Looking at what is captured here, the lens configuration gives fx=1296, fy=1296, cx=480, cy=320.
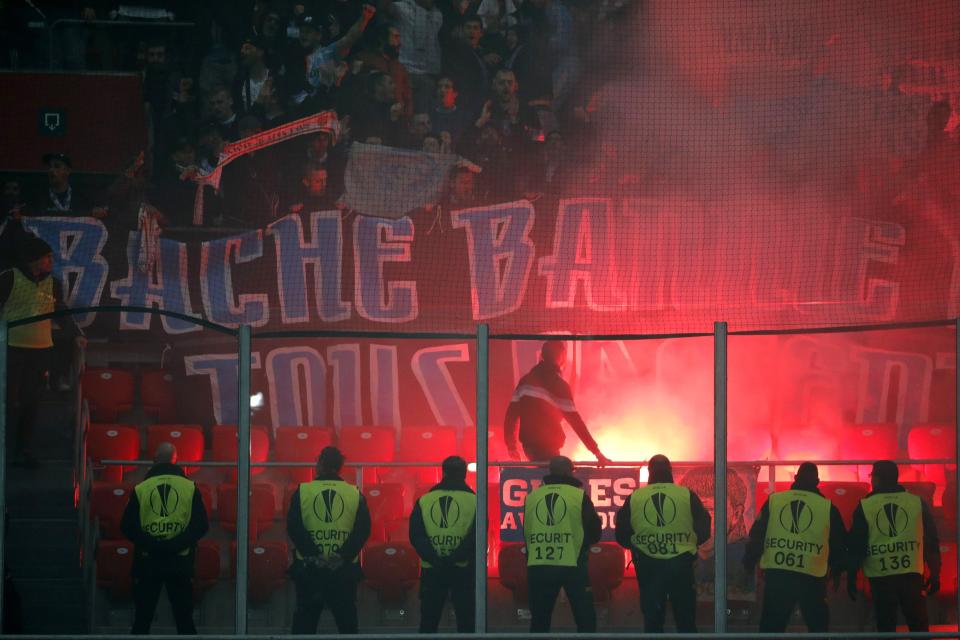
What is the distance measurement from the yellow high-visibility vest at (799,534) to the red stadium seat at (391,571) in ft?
8.21

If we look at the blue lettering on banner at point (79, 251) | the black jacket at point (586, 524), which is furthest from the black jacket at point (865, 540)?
the blue lettering on banner at point (79, 251)

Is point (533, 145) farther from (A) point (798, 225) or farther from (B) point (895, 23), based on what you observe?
(B) point (895, 23)

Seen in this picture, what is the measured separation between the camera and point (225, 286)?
1316cm

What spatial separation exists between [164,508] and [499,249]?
19.9ft

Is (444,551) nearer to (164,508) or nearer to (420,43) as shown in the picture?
(164,508)

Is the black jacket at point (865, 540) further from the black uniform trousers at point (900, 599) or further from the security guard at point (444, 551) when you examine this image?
the security guard at point (444, 551)

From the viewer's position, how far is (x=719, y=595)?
7.08 metres

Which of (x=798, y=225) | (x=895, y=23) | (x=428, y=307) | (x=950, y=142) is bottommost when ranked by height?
(x=428, y=307)

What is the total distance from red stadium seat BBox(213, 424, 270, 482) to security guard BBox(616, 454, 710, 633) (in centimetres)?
394

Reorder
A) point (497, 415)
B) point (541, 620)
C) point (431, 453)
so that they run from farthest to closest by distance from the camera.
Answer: point (497, 415) < point (431, 453) < point (541, 620)

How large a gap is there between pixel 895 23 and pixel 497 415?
20.3 ft

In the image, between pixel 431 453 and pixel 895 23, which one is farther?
pixel 895 23

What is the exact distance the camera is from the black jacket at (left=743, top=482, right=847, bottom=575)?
8000 millimetres

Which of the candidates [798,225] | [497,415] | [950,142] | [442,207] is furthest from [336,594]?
[950,142]
